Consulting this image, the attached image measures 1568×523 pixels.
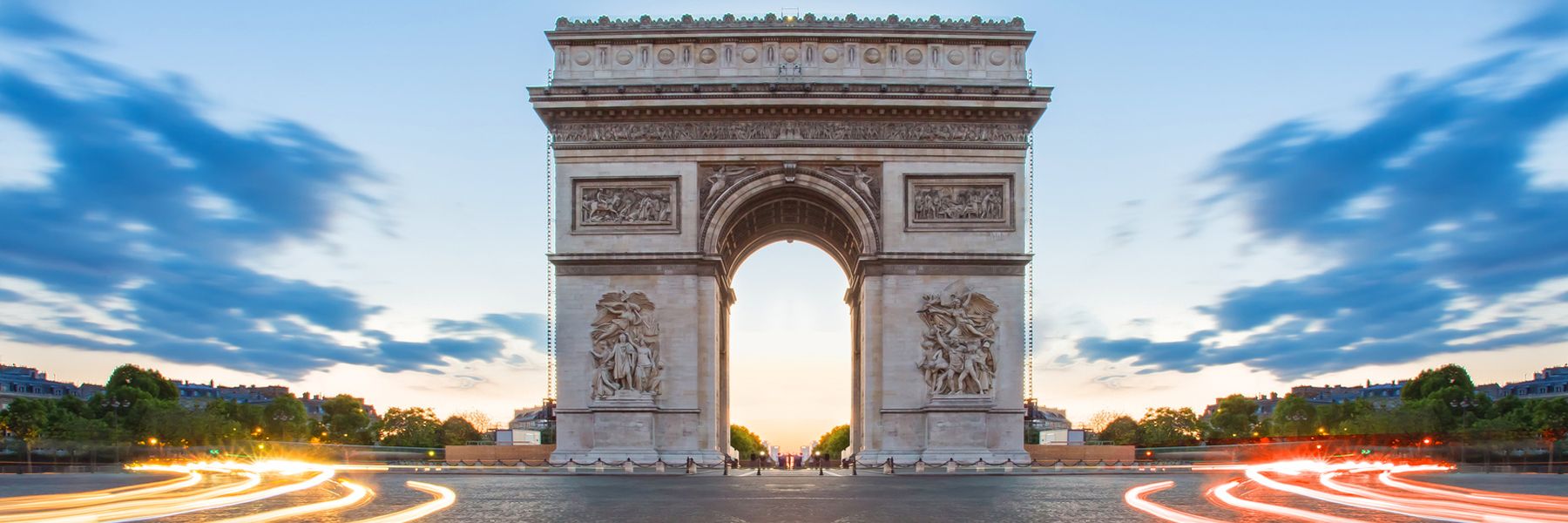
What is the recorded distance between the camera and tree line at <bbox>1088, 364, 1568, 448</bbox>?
72.9 m

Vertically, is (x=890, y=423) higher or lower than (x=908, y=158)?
lower

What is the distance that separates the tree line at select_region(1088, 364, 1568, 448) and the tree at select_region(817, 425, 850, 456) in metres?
27.0

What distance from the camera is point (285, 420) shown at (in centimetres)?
10288

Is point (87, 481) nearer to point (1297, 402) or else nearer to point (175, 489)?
point (175, 489)

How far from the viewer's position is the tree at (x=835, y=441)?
147262 millimetres

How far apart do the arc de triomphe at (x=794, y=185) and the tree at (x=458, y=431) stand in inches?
3044

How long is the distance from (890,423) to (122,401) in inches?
2602

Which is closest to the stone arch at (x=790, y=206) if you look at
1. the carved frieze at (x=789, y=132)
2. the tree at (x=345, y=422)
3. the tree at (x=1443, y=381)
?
the carved frieze at (x=789, y=132)

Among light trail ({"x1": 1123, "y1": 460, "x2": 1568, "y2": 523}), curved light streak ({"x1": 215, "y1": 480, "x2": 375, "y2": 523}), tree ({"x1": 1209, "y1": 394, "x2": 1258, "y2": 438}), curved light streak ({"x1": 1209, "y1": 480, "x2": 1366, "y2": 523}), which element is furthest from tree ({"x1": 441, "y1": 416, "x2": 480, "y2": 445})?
curved light streak ({"x1": 1209, "y1": 480, "x2": 1366, "y2": 523})

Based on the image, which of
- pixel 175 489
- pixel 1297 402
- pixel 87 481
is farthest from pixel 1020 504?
pixel 1297 402

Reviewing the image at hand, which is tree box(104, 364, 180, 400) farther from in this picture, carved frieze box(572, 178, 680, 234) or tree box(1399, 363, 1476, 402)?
tree box(1399, 363, 1476, 402)

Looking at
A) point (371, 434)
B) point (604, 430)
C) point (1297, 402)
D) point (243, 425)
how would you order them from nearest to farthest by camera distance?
point (604, 430) < point (243, 425) < point (1297, 402) < point (371, 434)

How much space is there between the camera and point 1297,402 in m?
107

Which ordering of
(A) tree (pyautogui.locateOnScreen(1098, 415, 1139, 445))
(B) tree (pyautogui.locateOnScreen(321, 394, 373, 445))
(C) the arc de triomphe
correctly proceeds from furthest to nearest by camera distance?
(A) tree (pyautogui.locateOnScreen(1098, 415, 1139, 445))
(B) tree (pyautogui.locateOnScreen(321, 394, 373, 445))
(C) the arc de triomphe
